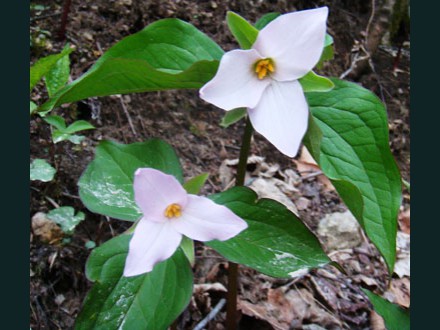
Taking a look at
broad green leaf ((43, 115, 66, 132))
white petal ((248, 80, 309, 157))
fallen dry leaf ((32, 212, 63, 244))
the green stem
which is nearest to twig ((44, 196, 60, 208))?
fallen dry leaf ((32, 212, 63, 244))

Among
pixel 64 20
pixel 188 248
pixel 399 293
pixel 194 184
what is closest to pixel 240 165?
pixel 194 184

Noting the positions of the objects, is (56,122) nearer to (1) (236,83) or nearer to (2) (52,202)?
(2) (52,202)

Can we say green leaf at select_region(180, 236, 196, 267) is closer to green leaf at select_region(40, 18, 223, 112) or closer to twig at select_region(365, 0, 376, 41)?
green leaf at select_region(40, 18, 223, 112)

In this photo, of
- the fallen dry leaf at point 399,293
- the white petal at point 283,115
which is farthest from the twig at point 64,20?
the fallen dry leaf at point 399,293

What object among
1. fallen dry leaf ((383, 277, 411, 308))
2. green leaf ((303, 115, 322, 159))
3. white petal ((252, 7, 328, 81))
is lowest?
fallen dry leaf ((383, 277, 411, 308))

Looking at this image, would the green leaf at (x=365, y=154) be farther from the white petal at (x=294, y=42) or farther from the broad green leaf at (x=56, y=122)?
the broad green leaf at (x=56, y=122)

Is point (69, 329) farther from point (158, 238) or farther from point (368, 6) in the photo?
point (368, 6)
